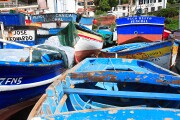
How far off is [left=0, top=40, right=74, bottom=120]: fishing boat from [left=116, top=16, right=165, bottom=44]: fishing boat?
5.25m

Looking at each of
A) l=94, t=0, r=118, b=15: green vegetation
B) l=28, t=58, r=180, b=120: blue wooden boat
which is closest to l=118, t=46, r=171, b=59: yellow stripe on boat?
l=28, t=58, r=180, b=120: blue wooden boat

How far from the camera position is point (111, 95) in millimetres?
3314

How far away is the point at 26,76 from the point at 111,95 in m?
2.04

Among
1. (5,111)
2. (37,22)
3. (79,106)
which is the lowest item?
(5,111)

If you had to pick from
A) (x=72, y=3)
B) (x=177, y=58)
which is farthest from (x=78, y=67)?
(x=72, y=3)

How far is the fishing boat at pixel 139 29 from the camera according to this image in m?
10.5

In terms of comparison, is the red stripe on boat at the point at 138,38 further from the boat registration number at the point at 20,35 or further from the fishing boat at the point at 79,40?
the boat registration number at the point at 20,35

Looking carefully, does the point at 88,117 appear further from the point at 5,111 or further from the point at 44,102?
the point at 5,111

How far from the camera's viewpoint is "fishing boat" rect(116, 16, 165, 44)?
1048 cm

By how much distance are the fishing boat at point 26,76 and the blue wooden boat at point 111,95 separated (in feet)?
2.29

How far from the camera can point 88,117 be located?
2.63m

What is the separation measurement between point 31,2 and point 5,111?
177ft

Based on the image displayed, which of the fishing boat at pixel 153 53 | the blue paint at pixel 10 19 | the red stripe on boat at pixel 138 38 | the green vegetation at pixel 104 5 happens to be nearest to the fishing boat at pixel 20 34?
the blue paint at pixel 10 19

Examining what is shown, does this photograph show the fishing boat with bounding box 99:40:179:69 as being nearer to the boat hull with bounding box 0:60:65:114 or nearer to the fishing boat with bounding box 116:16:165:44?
the fishing boat with bounding box 116:16:165:44
